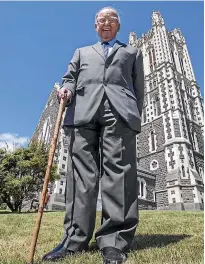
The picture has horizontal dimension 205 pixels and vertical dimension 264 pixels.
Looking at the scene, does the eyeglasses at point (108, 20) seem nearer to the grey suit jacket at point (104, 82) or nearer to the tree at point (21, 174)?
the grey suit jacket at point (104, 82)

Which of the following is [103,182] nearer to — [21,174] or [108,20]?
[108,20]

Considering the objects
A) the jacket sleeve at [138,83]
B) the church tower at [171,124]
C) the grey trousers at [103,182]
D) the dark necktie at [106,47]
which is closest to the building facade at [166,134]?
the church tower at [171,124]

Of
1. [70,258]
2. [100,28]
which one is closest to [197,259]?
[70,258]

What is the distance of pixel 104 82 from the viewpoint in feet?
9.43

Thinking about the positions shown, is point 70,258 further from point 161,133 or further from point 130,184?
point 161,133

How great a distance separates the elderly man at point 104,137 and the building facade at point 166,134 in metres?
15.3

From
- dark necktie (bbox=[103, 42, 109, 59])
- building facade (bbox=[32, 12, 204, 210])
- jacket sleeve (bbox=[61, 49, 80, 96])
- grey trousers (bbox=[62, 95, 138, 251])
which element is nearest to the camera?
grey trousers (bbox=[62, 95, 138, 251])

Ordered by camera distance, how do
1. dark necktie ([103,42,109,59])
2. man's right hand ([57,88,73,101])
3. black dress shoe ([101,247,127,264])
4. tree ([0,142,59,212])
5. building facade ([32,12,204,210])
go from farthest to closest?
building facade ([32,12,204,210])
tree ([0,142,59,212])
dark necktie ([103,42,109,59])
man's right hand ([57,88,73,101])
black dress shoe ([101,247,127,264])

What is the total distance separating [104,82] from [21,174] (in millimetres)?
14865

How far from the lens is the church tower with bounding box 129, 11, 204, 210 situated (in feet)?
72.9

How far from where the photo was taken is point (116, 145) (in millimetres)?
2635

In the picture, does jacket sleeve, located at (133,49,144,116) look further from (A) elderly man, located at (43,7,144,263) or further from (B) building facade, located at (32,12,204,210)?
(B) building facade, located at (32,12,204,210)

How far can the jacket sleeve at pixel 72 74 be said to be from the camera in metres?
2.93

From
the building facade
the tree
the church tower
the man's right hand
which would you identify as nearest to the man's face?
the man's right hand
